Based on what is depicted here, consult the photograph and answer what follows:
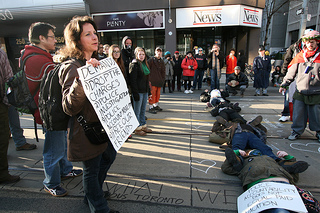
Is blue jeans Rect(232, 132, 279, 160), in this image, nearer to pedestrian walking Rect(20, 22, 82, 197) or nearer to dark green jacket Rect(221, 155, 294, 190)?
dark green jacket Rect(221, 155, 294, 190)

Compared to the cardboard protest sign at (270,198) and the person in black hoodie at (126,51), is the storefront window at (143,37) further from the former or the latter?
the cardboard protest sign at (270,198)

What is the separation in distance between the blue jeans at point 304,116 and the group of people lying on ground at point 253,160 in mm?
688

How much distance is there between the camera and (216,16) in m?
12.9

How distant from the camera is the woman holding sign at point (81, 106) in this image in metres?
1.77

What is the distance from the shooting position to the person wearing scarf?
397 cm

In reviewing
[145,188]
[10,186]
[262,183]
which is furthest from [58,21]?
[262,183]

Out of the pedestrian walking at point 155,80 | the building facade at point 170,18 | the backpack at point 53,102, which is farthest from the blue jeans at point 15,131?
the building facade at point 170,18

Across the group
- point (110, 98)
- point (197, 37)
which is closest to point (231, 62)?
point (197, 37)

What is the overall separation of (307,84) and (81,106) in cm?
417

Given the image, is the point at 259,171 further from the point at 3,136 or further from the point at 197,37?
the point at 197,37

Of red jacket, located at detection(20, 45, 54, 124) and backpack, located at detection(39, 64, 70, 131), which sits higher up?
red jacket, located at detection(20, 45, 54, 124)

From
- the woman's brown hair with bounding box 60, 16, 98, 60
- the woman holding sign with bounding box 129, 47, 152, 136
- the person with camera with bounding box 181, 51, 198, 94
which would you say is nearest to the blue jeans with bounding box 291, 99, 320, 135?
the woman holding sign with bounding box 129, 47, 152, 136

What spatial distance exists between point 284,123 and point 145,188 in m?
4.21

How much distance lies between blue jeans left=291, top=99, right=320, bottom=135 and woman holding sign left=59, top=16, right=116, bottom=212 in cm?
399
